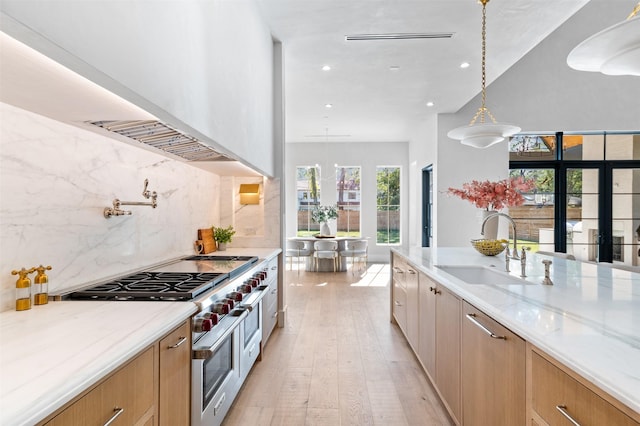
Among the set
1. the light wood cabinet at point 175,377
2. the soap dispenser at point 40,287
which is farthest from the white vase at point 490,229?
the soap dispenser at point 40,287

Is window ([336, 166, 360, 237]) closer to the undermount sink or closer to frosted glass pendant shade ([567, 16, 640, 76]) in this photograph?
the undermount sink

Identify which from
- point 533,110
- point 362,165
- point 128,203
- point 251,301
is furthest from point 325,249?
point 128,203

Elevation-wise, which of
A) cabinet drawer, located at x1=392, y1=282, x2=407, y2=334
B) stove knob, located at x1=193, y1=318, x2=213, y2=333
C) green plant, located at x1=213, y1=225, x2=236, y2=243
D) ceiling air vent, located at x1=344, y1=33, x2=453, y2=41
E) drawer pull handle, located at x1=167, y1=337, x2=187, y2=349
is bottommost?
cabinet drawer, located at x1=392, y1=282, x2=407, y2=334

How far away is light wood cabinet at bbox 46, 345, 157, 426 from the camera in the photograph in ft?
2.73

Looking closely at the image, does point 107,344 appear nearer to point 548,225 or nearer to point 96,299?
point 96,299

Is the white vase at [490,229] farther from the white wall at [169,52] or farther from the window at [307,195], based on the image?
the window at [307,195]

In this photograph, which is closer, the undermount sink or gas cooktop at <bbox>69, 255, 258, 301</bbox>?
gas cooktop at <bbox>69, 255, 258, 301</bbox>

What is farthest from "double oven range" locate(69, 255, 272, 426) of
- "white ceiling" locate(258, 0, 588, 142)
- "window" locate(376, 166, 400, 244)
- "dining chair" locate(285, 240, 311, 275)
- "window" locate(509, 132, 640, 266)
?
"window" locate(376, 166, 400, 244)

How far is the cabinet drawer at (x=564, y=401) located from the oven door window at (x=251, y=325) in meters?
1.82

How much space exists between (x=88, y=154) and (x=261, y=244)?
7.56ft

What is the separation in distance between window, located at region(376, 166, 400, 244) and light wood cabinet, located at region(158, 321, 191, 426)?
804 centimetres

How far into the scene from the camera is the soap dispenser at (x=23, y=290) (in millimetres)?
1327

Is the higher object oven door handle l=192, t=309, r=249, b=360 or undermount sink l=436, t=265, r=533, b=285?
undermount sink l=436, t=265, r=533, b=285

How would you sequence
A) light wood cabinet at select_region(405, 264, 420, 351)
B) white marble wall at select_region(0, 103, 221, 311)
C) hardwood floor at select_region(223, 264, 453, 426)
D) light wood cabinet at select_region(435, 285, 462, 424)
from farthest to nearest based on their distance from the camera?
light wood cabinet at select_region(405, 264, 420, 351), hardwood floor at select_region(223, 264, 453, 426), light wood cabinet at select_region(435, 285, 462, 424), white marble wall at select_region(0, 103, 221, 311)
